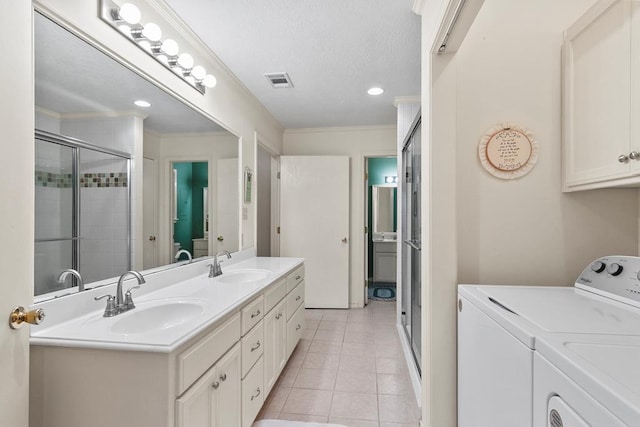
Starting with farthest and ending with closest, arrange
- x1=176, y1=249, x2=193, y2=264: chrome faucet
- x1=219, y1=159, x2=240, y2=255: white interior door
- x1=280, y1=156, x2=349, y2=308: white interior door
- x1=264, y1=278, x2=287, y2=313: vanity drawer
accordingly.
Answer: x1=280, y1=156, x2=349, y2=308: white interior door, x1=219, y1=159, x2=240, y2=255: white interior door, x1=176, y1=249, x2=193, y2=264: chrome faucet, x1=264, y1=278, x2=287, y2=313: vanity drawer

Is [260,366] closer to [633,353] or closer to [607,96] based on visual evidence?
[633,353]

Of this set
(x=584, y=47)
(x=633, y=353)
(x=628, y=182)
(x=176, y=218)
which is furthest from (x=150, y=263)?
(x=584, y=47)

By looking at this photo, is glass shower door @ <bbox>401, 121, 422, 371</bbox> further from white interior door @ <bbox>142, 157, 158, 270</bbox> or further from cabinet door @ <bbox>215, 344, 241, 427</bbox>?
white interior door @ <bbox>142, 157, 158, 270</bbox>

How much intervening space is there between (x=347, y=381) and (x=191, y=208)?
166 cm

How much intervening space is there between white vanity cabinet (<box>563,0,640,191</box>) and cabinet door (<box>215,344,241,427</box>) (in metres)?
1.70

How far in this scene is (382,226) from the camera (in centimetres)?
520

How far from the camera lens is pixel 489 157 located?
1.49 m

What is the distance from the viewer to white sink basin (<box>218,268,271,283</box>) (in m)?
2.26

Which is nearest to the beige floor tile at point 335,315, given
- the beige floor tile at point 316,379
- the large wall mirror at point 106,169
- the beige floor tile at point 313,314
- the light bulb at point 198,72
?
A: the beige floor tile at point 313,314

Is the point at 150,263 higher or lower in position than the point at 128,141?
lower

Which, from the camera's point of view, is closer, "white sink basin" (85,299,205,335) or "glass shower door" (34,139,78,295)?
"glass shower door" (34,139,78,295)

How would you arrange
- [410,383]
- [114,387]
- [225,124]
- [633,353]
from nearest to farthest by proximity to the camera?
1. [633,353]
2. [114,387]
3. [410,383]
4. [225,124]

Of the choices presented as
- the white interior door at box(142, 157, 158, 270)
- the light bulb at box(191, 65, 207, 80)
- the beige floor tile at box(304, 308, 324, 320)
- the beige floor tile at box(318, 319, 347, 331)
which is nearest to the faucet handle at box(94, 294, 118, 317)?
the white interior door at box(142, 157, 158, 270)

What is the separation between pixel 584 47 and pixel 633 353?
124 centimetres
